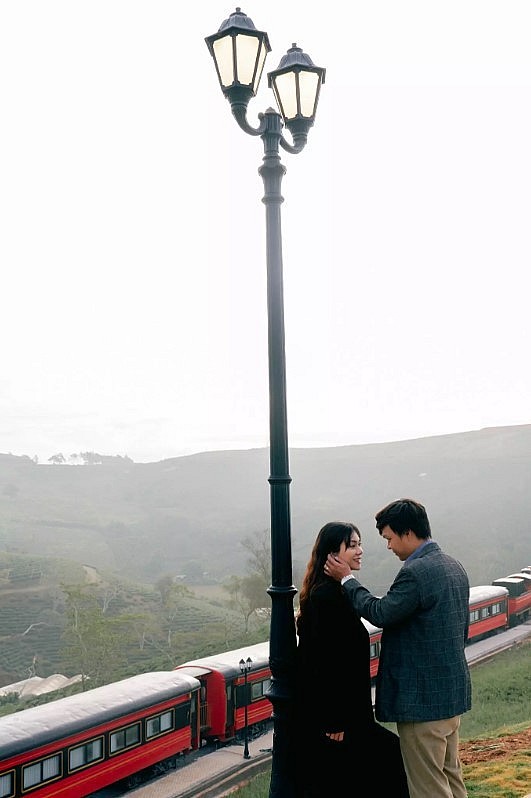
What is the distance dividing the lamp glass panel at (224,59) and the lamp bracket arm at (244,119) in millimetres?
174

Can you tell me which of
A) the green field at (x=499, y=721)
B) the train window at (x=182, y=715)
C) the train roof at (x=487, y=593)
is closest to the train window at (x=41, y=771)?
the train window at (x=182, y=715)

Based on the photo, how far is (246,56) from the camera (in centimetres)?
529

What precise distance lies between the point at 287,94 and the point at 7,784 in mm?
12633

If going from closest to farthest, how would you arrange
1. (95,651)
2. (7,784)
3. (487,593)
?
(7,784), (487,593), (95,651)

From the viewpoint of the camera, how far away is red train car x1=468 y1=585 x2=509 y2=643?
3014 cm

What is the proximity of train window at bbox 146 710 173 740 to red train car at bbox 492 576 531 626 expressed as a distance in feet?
76.3

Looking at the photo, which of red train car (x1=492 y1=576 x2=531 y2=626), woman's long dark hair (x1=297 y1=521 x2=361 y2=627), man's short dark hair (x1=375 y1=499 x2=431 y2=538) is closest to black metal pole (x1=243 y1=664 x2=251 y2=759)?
woman's long dark hair (x1=297 y1=521 x2=361 y2=627)

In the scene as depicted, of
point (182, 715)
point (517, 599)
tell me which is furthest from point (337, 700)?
point (517, 599)

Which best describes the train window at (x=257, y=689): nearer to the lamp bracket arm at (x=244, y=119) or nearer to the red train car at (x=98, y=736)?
the red train car at (x=98, y=736)

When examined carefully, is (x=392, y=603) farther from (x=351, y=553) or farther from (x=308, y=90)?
(x=308, y=90)

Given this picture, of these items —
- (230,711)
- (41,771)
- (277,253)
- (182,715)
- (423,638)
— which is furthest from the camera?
(230,711)

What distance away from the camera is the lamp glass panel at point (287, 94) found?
18.7 ft

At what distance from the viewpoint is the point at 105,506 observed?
168125mm

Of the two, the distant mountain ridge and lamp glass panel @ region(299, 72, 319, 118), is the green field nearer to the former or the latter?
lamp glass panel @ region(299, 72, 319, 118)
